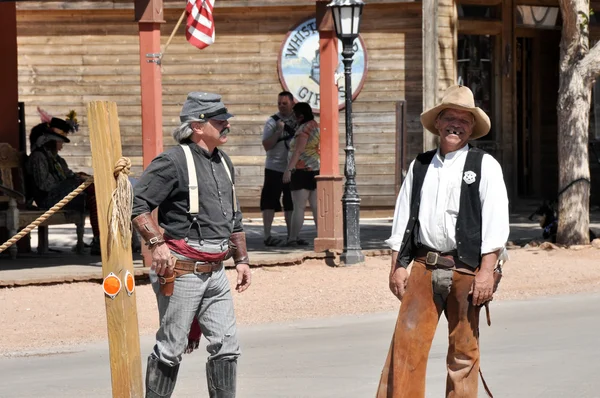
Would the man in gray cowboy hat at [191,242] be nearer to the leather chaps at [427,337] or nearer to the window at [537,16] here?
the leather chaps at [427,337]

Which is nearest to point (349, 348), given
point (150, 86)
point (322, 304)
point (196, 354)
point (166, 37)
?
point (196, 354)

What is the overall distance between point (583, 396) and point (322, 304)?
480 cm

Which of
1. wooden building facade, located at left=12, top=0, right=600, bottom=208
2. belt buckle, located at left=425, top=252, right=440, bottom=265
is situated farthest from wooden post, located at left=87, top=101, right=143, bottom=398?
wooden building facade, located at left=12, top=0, right=600, bottom=208

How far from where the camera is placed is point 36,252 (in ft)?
53.6

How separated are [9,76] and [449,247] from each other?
10335mm

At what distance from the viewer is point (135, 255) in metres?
15.2

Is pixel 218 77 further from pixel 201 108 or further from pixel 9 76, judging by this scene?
pixel 201 108

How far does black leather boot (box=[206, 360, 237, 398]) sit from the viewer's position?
6.77 meters

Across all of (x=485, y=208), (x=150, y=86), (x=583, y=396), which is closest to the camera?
(x=485, y=208)

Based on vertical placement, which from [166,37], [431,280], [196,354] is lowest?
[196,354]

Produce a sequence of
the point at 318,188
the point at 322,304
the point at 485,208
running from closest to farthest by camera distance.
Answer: the point at 485,208, the point at 322,304, the point at 318,188


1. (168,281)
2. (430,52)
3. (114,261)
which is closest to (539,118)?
(430,52)

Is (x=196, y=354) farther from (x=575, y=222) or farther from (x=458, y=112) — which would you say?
(x=575, y=222)

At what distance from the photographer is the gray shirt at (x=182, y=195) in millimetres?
6703
